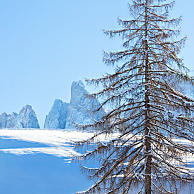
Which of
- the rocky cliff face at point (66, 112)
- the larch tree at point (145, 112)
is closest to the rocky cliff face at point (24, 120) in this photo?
the rocky cliff face at point (66, 112)

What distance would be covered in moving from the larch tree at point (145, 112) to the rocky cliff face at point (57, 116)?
46.6 metres

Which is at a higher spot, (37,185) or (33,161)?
(33,161)

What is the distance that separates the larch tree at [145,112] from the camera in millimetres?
5664

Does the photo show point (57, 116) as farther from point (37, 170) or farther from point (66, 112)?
point (37, 170)

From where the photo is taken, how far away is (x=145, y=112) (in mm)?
5945

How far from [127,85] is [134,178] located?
2677 millimetres

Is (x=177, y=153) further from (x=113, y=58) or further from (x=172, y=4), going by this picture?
(x=172, y=4)

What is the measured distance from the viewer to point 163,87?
6418 mm

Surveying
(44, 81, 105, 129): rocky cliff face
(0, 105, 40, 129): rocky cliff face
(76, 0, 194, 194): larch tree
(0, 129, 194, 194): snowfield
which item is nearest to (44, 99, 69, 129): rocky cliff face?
(44, 81, 105, 129): rocky cliff face

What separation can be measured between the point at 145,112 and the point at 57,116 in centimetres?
4784

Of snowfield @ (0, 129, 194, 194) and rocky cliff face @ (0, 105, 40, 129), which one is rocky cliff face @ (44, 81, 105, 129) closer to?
rocky cliff face @ (0, 105, 40, 129)

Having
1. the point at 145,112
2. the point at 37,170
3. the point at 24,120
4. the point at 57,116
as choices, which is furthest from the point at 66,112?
the point at 145,112

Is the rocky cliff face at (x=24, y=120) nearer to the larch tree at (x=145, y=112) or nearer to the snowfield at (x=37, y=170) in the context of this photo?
the snowfield at (x=37, y=170)

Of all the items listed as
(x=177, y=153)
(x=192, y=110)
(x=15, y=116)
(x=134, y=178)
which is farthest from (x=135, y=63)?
(x=15, y=116)
